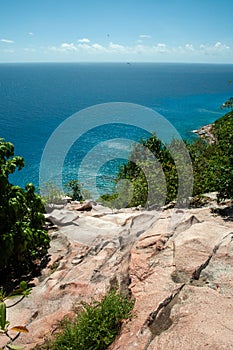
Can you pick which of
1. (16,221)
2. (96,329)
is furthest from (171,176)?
(96,329)

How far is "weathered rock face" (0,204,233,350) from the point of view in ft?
17.9

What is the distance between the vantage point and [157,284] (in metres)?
7.07

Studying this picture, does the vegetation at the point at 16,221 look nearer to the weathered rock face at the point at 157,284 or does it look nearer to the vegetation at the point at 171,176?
the weathered rock face at the point at 157,284

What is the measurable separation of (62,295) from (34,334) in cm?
166

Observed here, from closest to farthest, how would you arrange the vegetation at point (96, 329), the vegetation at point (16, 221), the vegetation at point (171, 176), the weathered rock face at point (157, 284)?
the weathered rock face at point (157, 284) < the vegetation at point (96, 329) < the vegetation at point (16, 221) < the vegetation at point (171, 176)

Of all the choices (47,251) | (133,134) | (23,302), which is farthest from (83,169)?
(23,302)

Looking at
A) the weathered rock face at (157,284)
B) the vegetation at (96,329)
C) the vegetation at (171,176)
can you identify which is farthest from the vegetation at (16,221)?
the vegetation at (171,176)

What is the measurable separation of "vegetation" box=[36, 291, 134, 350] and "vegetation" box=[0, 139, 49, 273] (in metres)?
4.45

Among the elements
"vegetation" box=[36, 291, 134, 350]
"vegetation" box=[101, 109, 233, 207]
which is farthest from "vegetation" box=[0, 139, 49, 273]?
"vegetation" box=[101, 109, 233, 207]

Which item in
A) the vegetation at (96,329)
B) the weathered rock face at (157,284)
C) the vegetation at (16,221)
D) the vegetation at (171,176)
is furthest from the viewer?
the vegetation at (171,176)

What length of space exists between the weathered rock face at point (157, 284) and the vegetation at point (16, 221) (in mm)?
1129

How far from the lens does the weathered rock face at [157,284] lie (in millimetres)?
5465

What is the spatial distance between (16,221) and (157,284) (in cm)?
567

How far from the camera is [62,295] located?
8531mm
